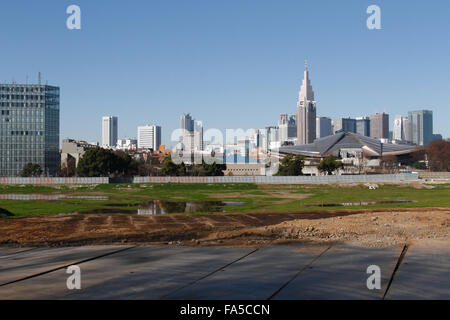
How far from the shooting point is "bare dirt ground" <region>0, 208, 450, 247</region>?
628 inches

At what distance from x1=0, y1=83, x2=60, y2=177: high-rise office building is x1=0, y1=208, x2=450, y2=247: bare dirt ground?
109 metres

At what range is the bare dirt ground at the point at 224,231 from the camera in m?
15.9

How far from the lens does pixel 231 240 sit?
1616cm

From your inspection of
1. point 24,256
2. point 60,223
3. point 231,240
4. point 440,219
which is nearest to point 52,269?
point 24,256

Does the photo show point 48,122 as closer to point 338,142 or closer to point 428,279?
point 338,142

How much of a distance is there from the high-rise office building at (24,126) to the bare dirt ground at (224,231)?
109260 millimetres

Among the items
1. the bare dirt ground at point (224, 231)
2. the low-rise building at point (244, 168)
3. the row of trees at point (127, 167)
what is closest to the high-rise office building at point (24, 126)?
the row of trees at point (127, 167)

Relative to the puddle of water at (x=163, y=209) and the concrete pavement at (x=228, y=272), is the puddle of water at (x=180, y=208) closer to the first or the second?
the puddle of water at (x=163, y=209)

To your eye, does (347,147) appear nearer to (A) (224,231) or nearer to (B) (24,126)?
(B) (24,126)

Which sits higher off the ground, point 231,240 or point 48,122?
point 48,122

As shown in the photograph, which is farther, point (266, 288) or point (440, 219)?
point (440, 219)

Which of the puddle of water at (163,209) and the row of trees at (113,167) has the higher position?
the row of trees at (113,167)

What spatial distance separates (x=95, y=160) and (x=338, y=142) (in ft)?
321

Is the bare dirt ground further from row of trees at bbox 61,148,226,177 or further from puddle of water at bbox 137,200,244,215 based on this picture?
row of trees at bbox 61,148,226,177
